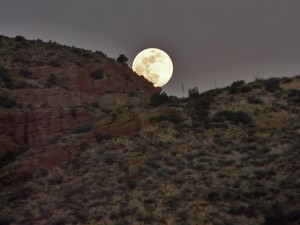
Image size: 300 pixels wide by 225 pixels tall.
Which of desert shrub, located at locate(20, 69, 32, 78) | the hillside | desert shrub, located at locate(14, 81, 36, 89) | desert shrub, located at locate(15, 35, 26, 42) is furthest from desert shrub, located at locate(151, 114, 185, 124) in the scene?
desert shrub, located at locate(15, 35, 26, 42)

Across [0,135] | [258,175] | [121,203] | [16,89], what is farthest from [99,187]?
[16,89]

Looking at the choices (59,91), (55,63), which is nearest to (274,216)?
(59,91)

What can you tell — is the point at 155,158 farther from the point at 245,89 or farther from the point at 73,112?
the point at 73,112

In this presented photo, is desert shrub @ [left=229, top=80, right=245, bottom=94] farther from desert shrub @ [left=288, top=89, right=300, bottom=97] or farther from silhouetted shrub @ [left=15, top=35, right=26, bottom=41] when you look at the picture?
silhouetted shrub @ [left=15, top=35, right=26, bottom=41]

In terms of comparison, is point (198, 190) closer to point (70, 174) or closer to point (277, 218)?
point (277, 218)

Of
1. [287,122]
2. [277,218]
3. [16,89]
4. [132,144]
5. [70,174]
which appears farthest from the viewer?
[16,89]

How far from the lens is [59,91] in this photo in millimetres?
59719

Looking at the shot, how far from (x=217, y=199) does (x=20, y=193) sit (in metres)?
12.0

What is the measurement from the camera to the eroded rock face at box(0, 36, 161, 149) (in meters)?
50.2

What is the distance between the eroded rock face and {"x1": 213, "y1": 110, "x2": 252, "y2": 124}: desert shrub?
7.33 m

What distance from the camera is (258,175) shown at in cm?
3312

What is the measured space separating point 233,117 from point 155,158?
10592 millimetres

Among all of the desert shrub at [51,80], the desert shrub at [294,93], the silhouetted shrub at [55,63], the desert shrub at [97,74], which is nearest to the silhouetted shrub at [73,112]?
the desert shrub at [51,80]

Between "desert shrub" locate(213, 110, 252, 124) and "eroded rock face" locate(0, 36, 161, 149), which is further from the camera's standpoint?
"eroded rock face" locate(0, 36, 161, 149)
